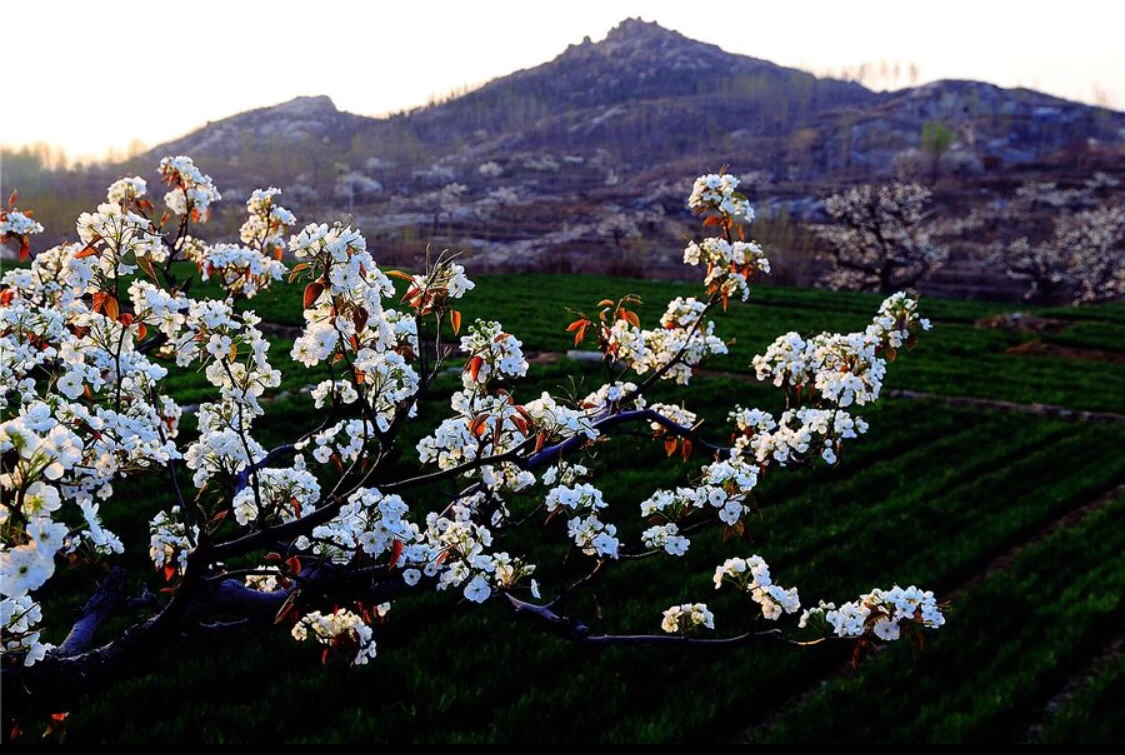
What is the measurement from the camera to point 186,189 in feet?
15.3

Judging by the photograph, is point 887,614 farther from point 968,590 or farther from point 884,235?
point 884,235

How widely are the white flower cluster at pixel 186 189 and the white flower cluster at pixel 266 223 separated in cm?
25

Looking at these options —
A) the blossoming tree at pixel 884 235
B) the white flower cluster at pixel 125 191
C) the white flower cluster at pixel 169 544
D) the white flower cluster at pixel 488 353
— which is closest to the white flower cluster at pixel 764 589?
the white flower cluster at pixel 488 353

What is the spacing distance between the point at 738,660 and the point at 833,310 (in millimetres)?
22661

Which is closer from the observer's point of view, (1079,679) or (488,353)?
(488,353)

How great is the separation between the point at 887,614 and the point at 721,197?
244 centimetres

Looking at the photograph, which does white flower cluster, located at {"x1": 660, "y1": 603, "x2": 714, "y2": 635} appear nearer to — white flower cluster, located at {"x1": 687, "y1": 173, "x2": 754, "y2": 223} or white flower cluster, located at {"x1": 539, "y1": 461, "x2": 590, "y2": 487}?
white flower cluster, located at {"x1": 539, "y1": 461, "x2": 590, "y2": 487}

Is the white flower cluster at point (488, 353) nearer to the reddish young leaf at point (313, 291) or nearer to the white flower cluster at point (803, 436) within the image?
the reddish young leaf at point (313, 291)

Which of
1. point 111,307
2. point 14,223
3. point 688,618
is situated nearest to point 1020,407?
point 688,618

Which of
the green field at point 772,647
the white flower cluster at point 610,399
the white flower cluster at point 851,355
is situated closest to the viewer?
the white flower cluster at point 610,399

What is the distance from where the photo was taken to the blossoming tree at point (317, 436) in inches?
116

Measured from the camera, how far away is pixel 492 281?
1147 inches

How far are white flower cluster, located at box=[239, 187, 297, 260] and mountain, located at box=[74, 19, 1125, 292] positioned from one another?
32430 millimetres

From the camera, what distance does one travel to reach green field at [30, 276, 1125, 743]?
16.4ft
